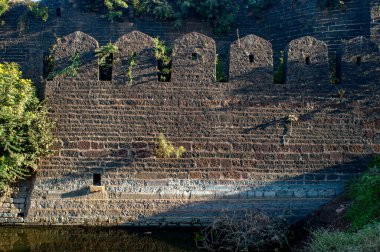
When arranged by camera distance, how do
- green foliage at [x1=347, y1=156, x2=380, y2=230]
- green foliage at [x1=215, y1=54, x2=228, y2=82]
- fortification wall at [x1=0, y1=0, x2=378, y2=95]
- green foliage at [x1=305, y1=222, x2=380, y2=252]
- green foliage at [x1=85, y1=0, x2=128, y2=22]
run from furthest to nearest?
1. green foliage at [x1=85, y1=0, x2=128, y2=22]
2. fortification wall at [x1=0, y1=0, x2=378, y2=95]
3. green foliage at [x1=215, y1=54, x2=228, y2=82]
4. green foliage at [x1=347, y1=156, x2=380, y2=230]
5. green foliage at [x1=305, y1=222, x2=380, y2=252]

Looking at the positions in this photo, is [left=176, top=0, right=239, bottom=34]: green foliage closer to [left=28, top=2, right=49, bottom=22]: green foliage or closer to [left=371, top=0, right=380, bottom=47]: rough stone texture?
[left=371, top=0, right=380, bottom=47]: rough stone texture

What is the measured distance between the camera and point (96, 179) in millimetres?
10664

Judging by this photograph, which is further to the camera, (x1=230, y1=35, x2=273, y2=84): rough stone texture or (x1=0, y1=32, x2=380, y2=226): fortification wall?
(x1=230, y1=35, x2=273, y2=84): rough stone texture

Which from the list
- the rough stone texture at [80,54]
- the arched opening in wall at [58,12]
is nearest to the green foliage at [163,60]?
the rough stone texture at [80,54]

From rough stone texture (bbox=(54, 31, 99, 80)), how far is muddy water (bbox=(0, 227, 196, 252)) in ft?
11.6

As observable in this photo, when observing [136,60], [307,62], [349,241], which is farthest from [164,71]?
[349,241]

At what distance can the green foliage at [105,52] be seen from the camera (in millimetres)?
11133

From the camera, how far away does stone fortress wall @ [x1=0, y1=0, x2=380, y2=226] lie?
413 inches

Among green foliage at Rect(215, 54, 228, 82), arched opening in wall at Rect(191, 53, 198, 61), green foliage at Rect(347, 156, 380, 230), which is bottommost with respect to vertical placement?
green foliage at Rect(347, 156, 380, 230)

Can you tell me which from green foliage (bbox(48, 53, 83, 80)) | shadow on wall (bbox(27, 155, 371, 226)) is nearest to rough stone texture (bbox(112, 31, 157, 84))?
green foliage (bbox(48, 53, 83, 80))

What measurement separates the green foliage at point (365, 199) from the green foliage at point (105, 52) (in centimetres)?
625

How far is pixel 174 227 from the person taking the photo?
10.4 m

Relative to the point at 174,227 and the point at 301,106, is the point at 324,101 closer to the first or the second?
the point at 301,106

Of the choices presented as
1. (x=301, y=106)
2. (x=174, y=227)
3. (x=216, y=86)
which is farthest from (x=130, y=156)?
(x=301, y=106)
